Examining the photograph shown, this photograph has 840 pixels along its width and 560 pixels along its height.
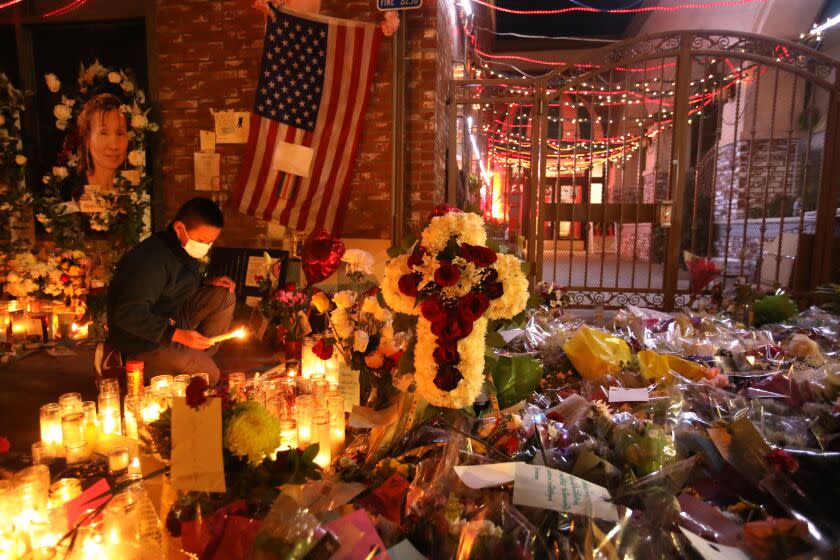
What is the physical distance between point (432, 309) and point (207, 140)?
4.16 meters

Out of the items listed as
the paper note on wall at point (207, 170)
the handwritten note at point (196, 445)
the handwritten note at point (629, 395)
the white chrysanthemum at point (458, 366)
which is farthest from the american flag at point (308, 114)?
the handwritten note at point (196, 445)

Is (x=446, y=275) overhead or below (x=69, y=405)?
overhead

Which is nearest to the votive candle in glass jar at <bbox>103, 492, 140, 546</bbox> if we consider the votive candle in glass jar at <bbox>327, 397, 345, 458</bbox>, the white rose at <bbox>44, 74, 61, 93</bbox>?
the votive candle in glass jar at <bbox>327, 397, 345, 458</bbox>

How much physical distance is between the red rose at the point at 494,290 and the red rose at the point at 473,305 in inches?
1.9

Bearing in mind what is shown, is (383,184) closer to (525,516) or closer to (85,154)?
(85,154)

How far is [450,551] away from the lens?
1023 mm

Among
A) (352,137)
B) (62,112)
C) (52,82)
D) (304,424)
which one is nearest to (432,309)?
(304,424)

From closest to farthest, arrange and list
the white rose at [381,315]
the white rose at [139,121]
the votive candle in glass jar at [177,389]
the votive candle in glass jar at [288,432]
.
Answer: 1. the votive candle in glass jar at [288,432]
2. the white rose at [381,315]
3. the votive candle in glass jar at [177,389]
4. the white rose at [139,121]

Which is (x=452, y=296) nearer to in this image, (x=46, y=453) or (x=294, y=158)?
(x=46, y=453)

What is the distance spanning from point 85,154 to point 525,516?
5.20 meters

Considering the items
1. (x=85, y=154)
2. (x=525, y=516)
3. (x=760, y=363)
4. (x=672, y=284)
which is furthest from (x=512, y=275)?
(x=85, y=154)

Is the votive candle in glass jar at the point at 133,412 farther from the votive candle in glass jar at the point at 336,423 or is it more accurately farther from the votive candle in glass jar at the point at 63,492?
the votive candle in glass jar at the point at 336,423

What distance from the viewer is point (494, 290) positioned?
54.8 inches

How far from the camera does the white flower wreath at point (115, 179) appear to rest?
4.61m
